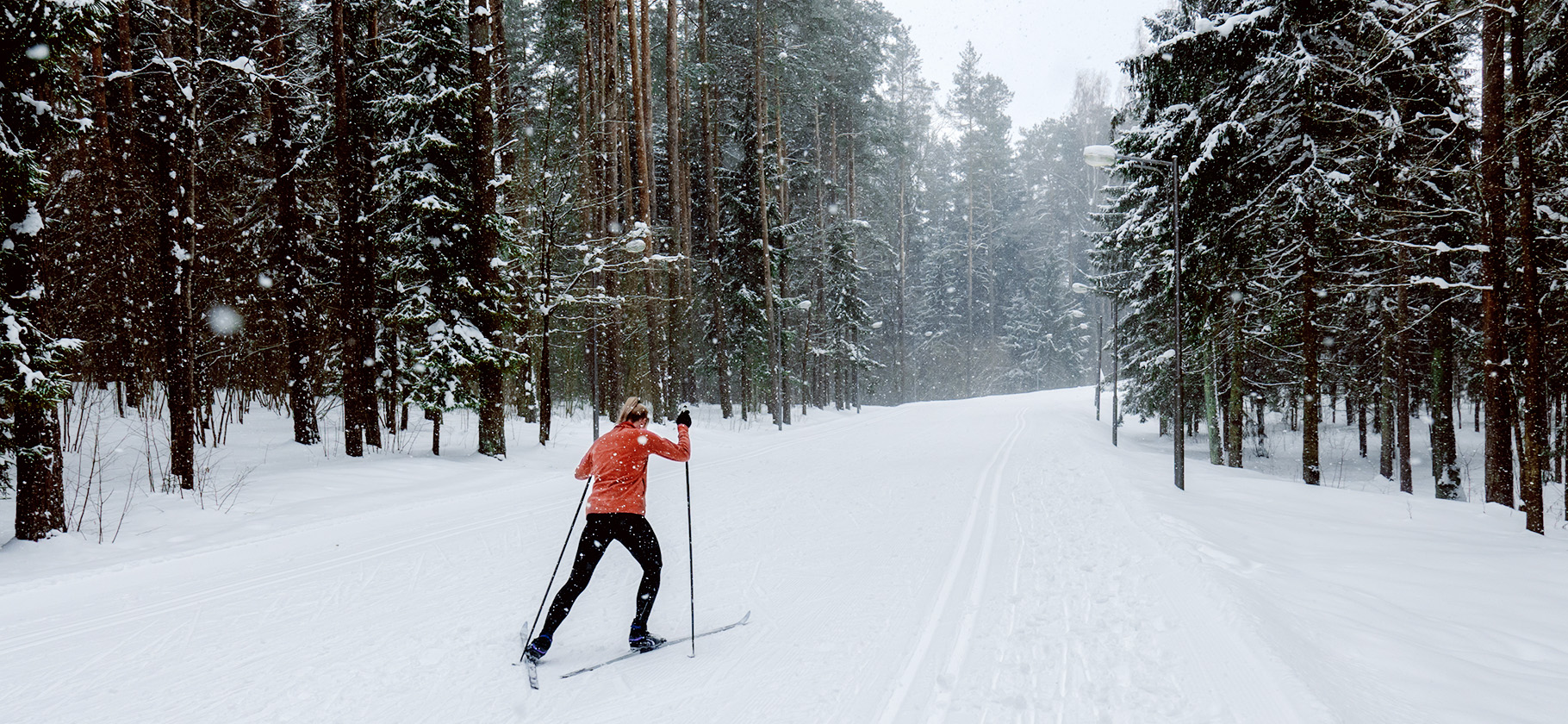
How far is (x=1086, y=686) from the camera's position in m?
4.53

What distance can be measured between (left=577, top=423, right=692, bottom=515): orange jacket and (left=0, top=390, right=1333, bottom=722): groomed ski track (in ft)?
3.79

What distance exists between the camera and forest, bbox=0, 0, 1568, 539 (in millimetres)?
9562

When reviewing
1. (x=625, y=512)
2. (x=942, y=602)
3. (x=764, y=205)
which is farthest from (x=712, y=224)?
(x=625, y=512)

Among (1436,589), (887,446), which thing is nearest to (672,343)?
(887,446)

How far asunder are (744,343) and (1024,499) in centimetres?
1816

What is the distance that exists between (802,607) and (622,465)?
6.96 feet

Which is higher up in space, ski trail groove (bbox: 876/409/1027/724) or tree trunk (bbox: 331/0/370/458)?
tree trunk (bbox: 331/0/370/458)

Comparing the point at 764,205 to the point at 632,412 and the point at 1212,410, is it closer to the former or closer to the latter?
the point at 1212,410

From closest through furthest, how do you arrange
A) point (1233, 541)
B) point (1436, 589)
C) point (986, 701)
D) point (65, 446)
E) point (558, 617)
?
1. point (986, 701)
2. point (558, 617)
3. point (1436, 589)
4. point (1233, 541)
5. point (65, 446)

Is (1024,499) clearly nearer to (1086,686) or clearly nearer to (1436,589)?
(1436,589)

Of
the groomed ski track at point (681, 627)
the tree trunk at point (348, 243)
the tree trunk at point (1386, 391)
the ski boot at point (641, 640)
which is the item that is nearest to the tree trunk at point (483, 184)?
the tree trunk at point (348, 243)

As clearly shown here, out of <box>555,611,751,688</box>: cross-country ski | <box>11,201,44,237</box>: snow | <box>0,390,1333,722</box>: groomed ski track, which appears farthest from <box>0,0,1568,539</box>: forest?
<box>555,611,751,688</box>: cross-country ski

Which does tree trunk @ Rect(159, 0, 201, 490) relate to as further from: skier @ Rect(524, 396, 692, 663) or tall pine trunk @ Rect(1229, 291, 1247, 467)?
tall pine trunk @ Rect(1229, 291, 1247, 467)

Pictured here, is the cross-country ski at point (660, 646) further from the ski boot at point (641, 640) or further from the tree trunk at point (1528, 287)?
the tree trunk at point (1528, 287)
